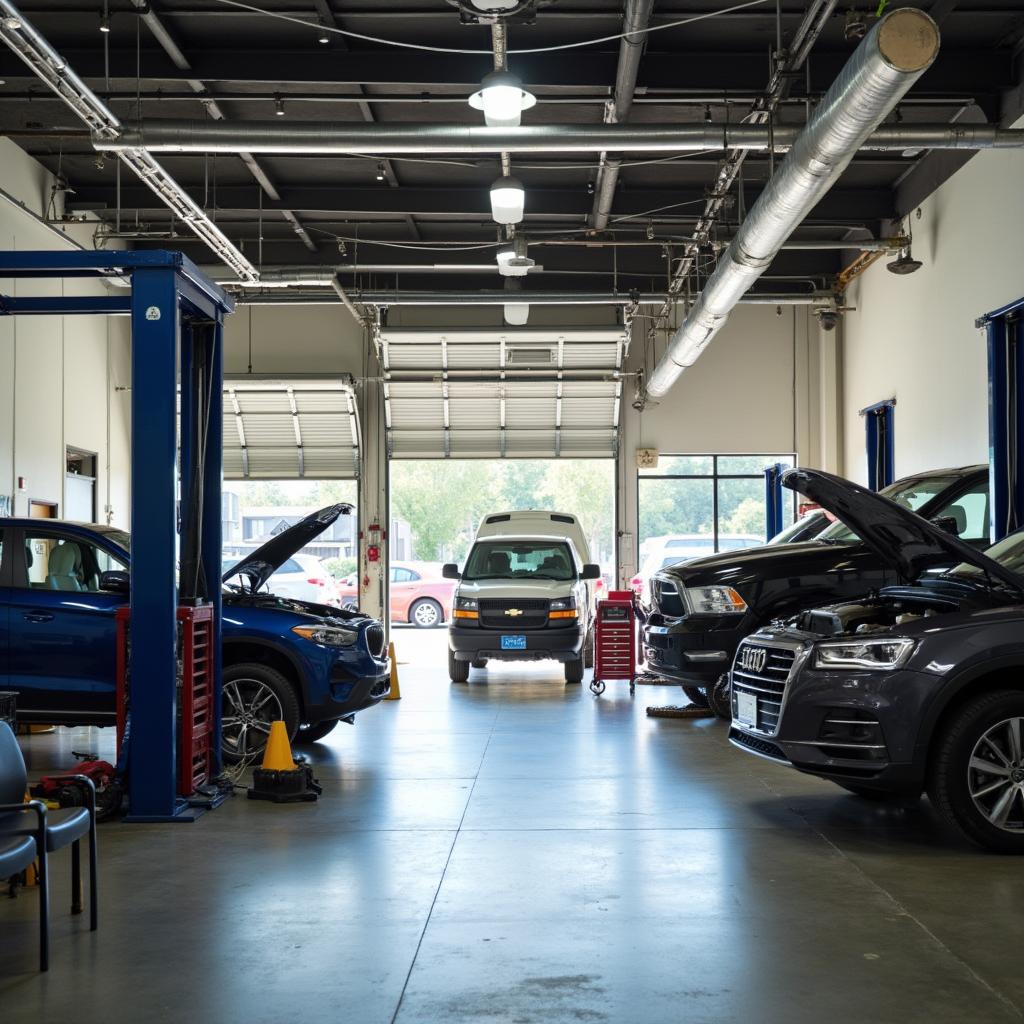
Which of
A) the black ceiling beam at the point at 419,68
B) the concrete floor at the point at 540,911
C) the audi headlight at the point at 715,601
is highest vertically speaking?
the black ceiling beam at the point at 419,68

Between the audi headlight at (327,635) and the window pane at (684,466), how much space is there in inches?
524

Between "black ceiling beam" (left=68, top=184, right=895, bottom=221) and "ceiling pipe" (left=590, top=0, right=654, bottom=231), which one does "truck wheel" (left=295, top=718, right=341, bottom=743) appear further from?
"black ceiling beam" (left=68, top=184, right=895, bottom=221)

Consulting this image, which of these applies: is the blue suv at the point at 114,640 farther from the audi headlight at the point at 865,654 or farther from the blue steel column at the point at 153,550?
the audi headlight at the point at 865,654

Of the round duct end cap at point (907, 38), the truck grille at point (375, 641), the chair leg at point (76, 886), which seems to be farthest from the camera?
the truck grille at point (375, 641)

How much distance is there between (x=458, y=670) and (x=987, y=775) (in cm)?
919

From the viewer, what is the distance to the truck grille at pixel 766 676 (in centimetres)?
673

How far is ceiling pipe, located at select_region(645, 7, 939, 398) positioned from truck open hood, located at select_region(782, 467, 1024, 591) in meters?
2.57

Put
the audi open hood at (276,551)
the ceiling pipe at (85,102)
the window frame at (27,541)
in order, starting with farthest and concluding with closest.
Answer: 1. the audi open hood at (276,551)
2. the ceiling pipe at (85,102)
3. the window frame at (27,541)

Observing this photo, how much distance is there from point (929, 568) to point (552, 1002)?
4007mm

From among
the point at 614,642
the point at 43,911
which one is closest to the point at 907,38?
the point at 43,911

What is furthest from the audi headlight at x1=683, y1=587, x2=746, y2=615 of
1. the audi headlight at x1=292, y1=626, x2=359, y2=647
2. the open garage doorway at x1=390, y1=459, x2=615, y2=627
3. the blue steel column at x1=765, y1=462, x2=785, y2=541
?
the open garage doorway at x1=390, y1=459, x2=615, y2=627

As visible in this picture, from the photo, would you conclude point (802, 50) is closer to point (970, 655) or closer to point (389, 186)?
point (970, 655)

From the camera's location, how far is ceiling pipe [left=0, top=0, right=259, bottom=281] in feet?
29.1

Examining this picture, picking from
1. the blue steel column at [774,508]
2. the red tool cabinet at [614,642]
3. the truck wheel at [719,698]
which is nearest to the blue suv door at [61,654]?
the truck wheel at [719,698]
